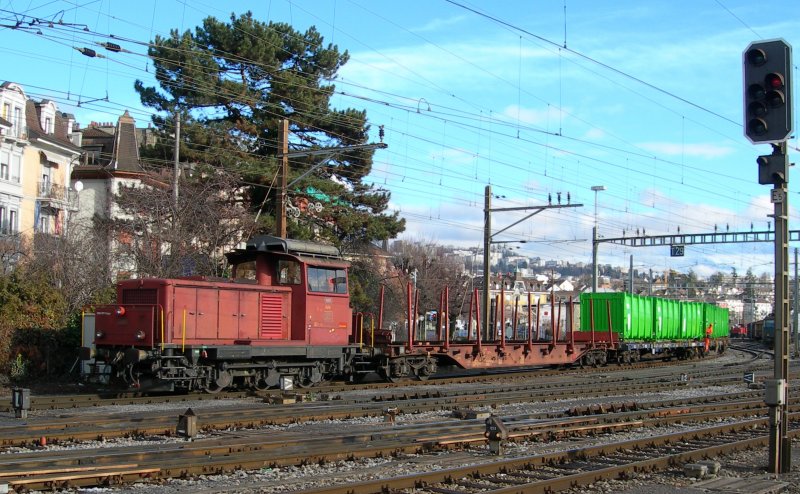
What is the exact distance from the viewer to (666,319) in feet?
135

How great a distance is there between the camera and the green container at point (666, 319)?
129ft

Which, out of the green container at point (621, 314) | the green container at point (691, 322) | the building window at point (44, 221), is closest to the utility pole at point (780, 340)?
the green container at point (621, 314)

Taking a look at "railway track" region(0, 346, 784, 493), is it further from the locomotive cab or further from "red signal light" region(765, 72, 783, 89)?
"red signal light" region(765, 72, 783, 89)

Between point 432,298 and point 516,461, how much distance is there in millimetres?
59409

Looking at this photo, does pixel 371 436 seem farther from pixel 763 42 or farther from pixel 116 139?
pixel 116 139

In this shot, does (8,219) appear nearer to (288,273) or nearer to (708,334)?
(288,273)

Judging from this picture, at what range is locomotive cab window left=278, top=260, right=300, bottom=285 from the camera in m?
20.7

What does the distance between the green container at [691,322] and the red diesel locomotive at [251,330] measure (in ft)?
77.8

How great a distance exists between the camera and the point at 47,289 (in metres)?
23.7

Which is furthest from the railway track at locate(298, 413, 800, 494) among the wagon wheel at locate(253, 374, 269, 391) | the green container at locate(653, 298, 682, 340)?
the green container at locate(653, 298, 682, 340)

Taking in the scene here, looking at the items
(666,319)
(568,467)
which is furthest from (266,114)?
(568,467)

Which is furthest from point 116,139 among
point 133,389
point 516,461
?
point 516,461

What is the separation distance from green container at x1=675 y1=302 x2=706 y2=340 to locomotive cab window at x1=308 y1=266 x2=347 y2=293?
2671cm

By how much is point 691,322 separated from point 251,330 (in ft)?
106
